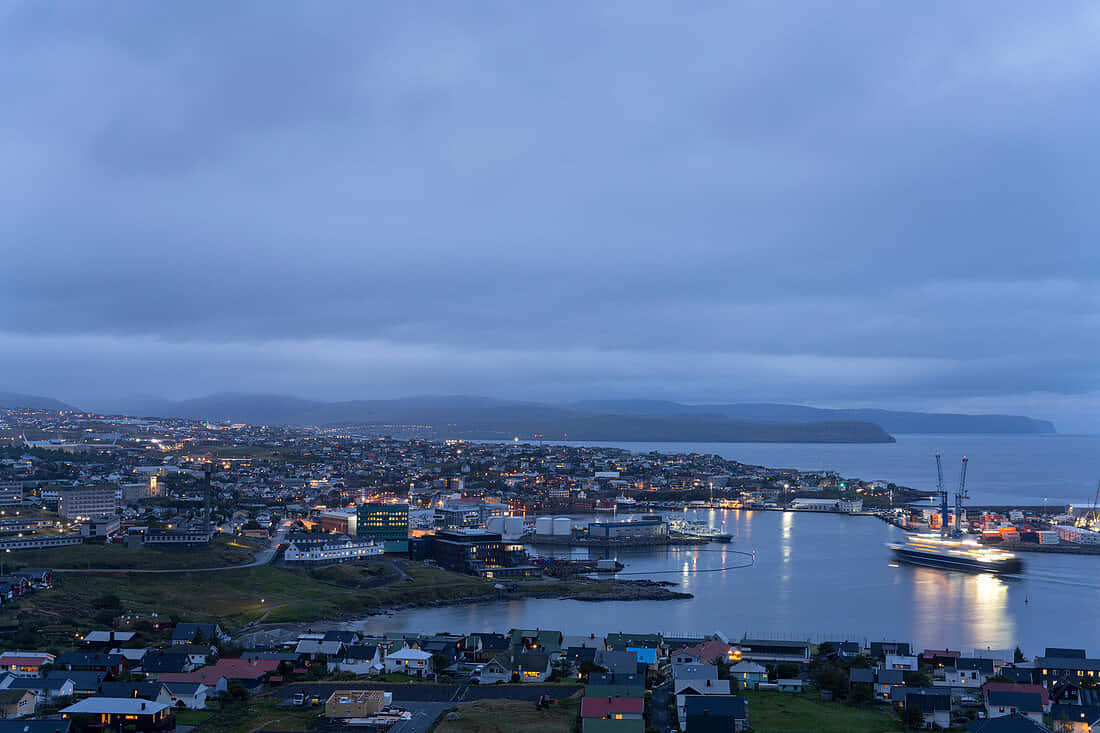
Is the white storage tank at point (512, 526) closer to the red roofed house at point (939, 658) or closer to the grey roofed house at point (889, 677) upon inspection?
the red roofed house at point (939, 658)

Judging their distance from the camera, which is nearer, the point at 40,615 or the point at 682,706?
the point at 682,706

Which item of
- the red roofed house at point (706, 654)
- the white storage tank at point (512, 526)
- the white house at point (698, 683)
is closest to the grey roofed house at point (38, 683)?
the white house at point (698, 683)

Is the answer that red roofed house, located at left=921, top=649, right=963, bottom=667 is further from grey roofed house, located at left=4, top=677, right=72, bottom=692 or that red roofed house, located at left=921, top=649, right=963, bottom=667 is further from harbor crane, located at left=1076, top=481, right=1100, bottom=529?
harbor crane, located at left=1076, top=481, right=1100, bottom=529

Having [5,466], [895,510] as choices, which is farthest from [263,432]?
[895,510]

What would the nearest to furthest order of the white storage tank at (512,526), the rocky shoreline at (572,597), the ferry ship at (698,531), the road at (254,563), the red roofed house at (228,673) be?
the red roofed house at (228,673) → the rocky shoreline at (572,597) → the road at (254,563) → the white storage tank at (512,526) → the ferry ship at (698,531)

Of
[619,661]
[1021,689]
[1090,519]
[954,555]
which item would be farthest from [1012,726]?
[1090,519]

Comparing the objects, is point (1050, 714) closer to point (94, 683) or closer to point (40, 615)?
point (94, 683)
